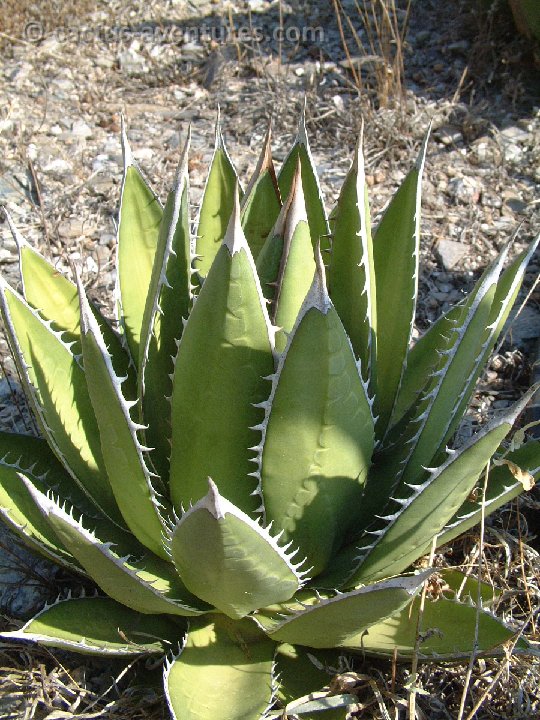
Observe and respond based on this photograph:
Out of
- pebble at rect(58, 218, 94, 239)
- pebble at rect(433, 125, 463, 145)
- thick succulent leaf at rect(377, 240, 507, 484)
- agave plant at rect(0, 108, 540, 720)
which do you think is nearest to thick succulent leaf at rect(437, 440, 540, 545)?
agave plant at rect(0, 108, 540, 720)

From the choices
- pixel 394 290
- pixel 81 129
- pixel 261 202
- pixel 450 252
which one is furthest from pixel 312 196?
pixel 81 129

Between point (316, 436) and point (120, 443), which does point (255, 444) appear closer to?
point (316, 436)

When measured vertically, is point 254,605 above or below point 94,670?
above

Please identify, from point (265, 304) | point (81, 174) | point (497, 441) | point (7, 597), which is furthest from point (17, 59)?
point (497, 441)

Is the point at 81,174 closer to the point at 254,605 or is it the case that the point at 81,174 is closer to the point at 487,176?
the point at 487,176

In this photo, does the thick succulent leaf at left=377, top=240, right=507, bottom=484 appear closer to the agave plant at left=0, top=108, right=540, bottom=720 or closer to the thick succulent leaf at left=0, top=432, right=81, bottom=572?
the agave plant at left=0, top=108, right=540, bottom=720
